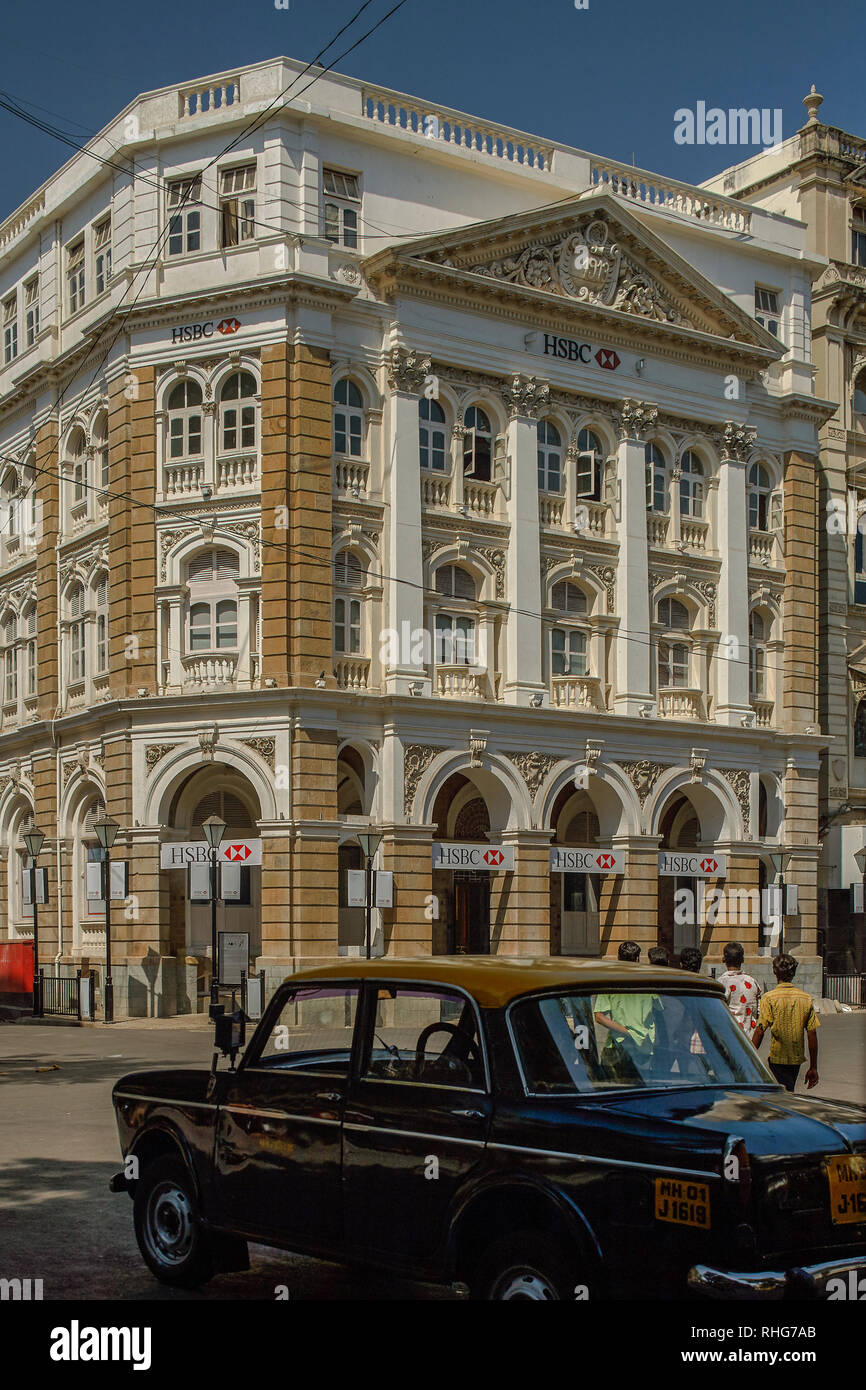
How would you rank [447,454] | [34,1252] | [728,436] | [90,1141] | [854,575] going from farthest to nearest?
1. [854,575]
2. [728,436]
3. [447,454]
4. [90,1141]
5. [34,1252]

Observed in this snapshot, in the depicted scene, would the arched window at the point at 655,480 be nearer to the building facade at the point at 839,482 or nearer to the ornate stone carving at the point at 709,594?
the ornate stone carving at the point at 709,594

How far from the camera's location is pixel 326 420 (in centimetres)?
3553

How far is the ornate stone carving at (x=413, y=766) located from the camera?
117 ft

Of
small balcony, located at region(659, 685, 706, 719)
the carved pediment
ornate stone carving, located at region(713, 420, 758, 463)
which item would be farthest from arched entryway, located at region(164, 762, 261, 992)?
ornate stone carving, located at region(713, 420, 758, 463)

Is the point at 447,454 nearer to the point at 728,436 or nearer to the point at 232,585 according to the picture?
the point at 232,585

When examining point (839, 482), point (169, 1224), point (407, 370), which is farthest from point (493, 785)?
point (169, 1224)

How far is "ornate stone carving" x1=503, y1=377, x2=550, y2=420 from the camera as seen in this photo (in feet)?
125

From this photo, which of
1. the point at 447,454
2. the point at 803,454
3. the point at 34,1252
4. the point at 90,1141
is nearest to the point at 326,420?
the point at 447,454

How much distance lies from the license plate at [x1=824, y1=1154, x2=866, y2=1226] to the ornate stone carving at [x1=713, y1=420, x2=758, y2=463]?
36.4m

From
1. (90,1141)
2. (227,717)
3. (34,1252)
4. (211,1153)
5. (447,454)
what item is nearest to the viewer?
(211,1153)

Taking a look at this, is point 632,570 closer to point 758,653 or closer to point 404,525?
point 758,653

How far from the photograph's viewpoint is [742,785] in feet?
136

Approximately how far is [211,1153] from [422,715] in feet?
89.0

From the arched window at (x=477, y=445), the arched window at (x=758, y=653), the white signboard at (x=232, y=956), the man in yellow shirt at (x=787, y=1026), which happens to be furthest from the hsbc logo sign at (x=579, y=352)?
the man in yellow shirt at (x=787, y=1026)
